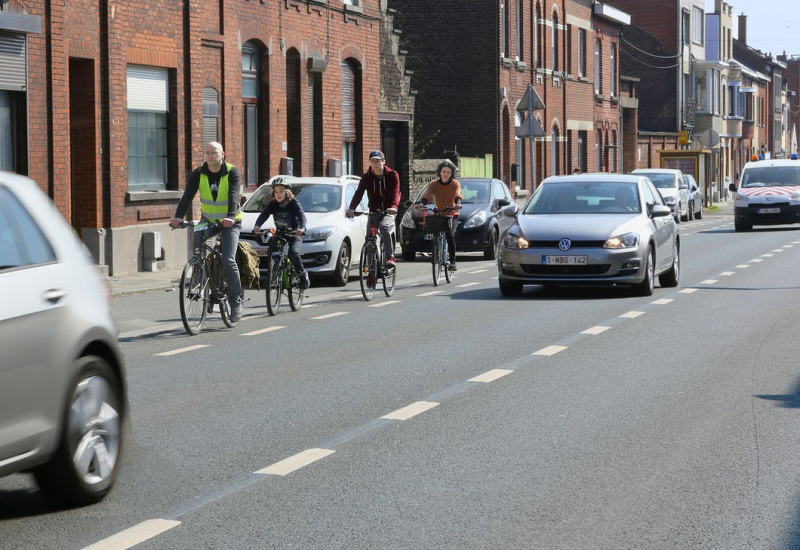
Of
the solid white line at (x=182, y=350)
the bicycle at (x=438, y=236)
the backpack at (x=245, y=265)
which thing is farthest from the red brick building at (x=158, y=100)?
the solid white line at (x=182, y=350)

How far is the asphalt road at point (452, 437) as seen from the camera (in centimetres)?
598

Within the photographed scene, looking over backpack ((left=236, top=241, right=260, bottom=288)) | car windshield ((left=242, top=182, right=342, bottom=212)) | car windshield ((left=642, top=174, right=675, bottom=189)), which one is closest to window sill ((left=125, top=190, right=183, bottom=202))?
car windshield ((left=242, top=182, right=342, bottom=212))

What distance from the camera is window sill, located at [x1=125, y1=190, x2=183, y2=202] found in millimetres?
22875

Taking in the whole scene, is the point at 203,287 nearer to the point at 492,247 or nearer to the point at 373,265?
the point at 373,265

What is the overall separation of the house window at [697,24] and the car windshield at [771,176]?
47525 mm

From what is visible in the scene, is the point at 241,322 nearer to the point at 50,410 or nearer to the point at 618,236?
the point at 618,236

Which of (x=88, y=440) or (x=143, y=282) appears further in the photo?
(x=143, y=282)

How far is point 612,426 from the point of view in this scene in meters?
8.44

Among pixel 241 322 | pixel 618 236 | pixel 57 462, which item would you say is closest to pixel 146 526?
pixel 57 462

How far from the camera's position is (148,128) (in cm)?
2416

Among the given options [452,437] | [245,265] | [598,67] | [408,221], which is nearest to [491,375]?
[452,437]

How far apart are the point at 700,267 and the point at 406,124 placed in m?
14.9

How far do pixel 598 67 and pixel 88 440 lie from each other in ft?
184

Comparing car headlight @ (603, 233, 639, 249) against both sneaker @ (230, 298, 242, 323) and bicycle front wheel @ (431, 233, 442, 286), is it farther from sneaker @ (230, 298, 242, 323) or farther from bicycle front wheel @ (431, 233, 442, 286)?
sneaker @ (230, 298, 242, 323)
